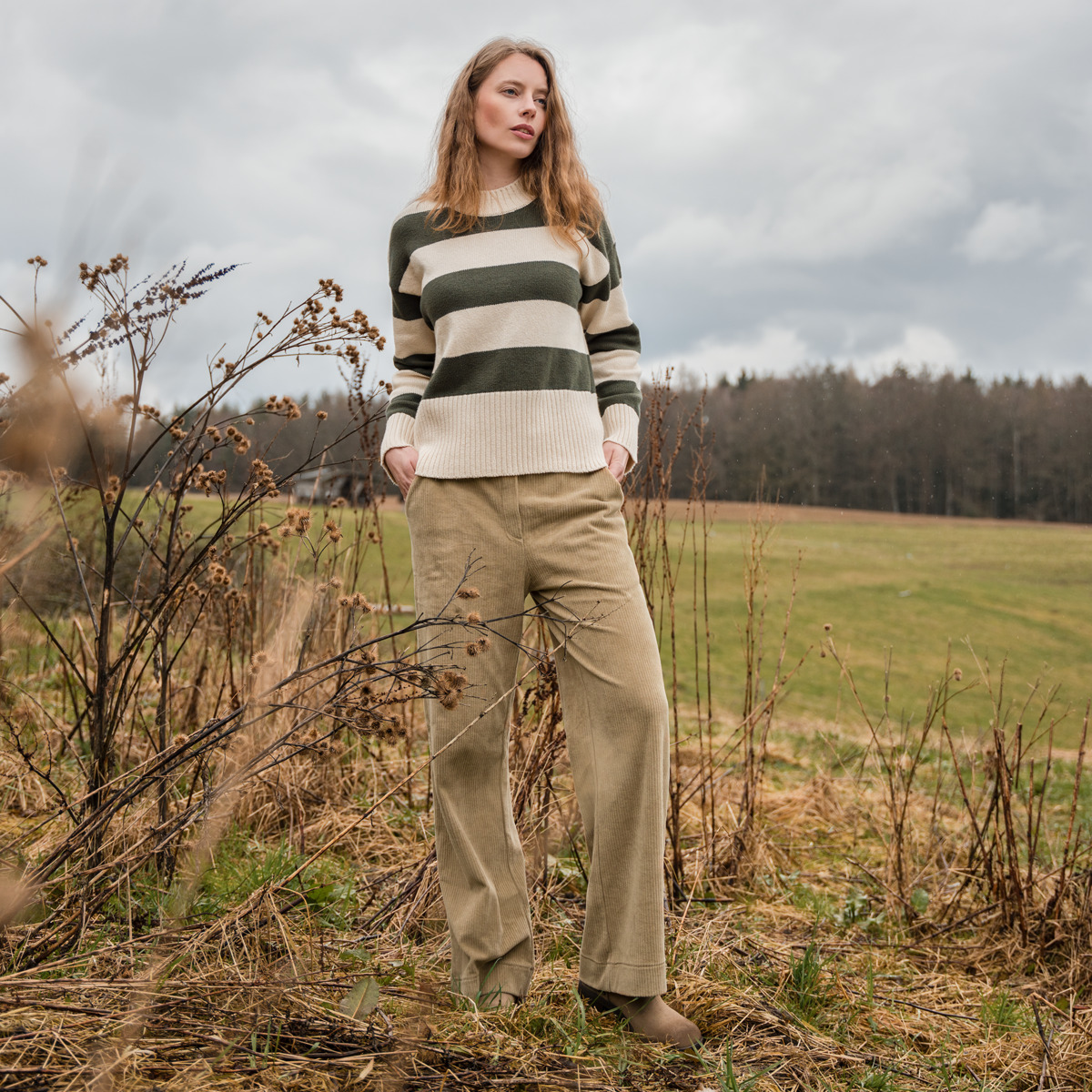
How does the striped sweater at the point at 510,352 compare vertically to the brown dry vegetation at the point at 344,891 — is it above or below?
above

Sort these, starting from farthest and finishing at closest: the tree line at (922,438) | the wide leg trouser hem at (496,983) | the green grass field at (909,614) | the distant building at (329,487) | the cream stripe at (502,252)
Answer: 1. the tree line at (922,438)
2. the green grass field at (909,614)
3. the distant building at (329,487)
4. the cream stripe at (502,252)
5. the wide leg trouser hem at (496,983)

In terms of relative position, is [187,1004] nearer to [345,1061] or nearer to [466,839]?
[345,1061]

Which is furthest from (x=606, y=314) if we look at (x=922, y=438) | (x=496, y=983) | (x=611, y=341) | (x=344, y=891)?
(x=922, y=438)

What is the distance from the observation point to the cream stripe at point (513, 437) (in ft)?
5.88

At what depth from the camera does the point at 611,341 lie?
2.01 meters

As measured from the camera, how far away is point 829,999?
1.94m

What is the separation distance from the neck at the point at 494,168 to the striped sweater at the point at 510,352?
4 cm

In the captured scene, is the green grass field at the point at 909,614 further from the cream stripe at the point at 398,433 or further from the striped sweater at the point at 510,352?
the cream stripe at the point at 398,433

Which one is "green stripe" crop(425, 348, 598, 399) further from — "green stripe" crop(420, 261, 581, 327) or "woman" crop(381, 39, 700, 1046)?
"green stripe" crop(420, 261, 581, 327)

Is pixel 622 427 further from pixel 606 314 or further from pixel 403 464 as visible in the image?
pixel 403 464

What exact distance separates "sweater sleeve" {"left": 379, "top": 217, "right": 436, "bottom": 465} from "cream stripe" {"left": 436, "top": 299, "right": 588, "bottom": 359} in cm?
20

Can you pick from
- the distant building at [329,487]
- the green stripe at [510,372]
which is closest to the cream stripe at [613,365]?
the green stripe at [510,372]

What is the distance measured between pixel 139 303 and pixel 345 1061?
1323 millimetres

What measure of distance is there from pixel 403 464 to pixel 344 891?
3.54ft
